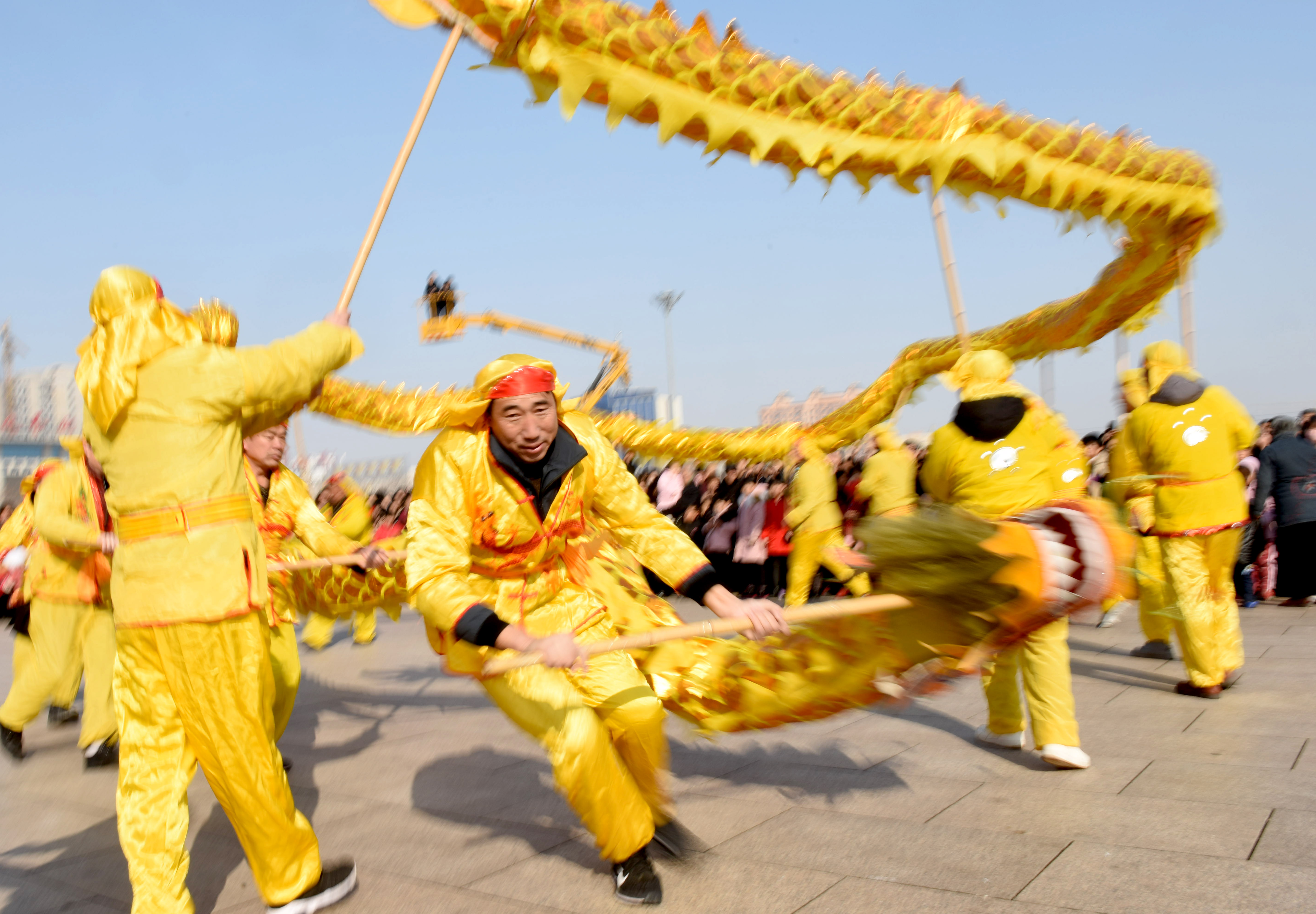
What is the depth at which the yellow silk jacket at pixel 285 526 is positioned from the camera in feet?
14.6

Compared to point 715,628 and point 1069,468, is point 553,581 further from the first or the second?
point 1069,468

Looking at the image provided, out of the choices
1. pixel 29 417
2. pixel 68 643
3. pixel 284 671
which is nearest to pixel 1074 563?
pixel 284 671

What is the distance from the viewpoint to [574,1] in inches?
82.9

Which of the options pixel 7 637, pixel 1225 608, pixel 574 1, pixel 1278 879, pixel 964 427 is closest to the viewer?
pixel 574 1

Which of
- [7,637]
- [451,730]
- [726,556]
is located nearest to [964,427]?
[451,730]

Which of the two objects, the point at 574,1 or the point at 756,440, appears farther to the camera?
the point at 756,440

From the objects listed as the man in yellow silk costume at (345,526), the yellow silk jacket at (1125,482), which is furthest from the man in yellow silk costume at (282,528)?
the yellow silk jacket at (1125,482)

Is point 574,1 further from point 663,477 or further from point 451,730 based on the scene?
point 663,477

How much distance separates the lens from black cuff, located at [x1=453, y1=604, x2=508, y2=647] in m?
2.78

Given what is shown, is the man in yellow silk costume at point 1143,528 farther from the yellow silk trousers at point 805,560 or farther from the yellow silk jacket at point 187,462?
the yellow silk jacket at point 187,462

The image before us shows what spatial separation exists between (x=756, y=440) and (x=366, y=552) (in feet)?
7.55

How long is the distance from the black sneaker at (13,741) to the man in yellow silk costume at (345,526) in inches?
66.6

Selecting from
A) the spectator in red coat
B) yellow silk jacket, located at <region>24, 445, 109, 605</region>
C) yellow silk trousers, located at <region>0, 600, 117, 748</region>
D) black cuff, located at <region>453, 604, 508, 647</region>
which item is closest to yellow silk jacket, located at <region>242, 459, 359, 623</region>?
yellow silk jacket, located at <region>24, 445, 109, 605</region>

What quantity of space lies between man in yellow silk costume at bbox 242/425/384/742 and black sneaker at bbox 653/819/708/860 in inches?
75.3
